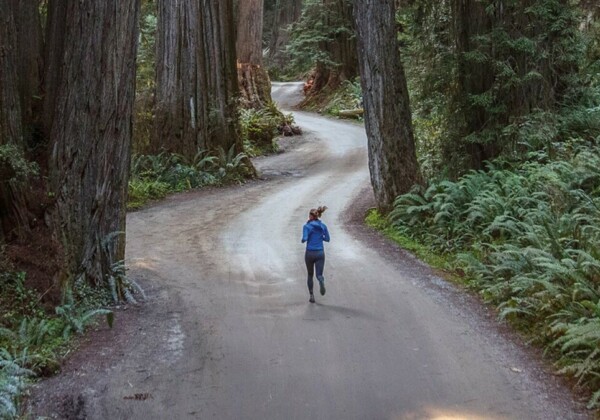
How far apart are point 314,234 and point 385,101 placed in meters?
6.03

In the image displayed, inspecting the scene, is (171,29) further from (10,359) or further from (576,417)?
(576,417)

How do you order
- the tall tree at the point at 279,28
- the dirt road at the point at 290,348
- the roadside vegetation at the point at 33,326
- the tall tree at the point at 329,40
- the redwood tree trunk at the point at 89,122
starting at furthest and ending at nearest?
the tall tree at the point at 279,28, the tall tree at the point at 329,40, the redwood tree trunk at the point at 89,122, the roadside vegetation at the point at 33,326, the dirt road at the point at 290,348

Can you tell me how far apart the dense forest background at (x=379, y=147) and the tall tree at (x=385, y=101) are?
3 centimetres

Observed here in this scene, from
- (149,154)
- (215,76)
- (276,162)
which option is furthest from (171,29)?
(276,162)

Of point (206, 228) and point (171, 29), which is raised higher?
point (171, 29)

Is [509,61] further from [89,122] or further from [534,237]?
[89,122]

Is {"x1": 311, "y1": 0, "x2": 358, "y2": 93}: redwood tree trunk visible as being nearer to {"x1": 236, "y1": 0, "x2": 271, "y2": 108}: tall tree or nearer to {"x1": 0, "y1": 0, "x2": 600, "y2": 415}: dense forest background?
{"x1": 236, "y1": 0, "x2": 271, "y2": 108}: tall tree

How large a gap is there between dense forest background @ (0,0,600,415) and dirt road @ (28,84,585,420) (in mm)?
492

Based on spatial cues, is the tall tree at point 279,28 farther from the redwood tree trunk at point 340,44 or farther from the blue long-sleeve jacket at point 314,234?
the blue long-sleeve jacket at point 314,234

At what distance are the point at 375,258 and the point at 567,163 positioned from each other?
12.3ft

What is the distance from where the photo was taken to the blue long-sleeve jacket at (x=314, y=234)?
29.6 ft

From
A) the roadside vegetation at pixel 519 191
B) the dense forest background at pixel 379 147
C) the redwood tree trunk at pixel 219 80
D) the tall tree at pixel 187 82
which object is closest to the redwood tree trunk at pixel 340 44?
the dense forest background at pixel 379 147

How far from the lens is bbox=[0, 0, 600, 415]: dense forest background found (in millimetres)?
8273

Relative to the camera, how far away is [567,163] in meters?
11.8
